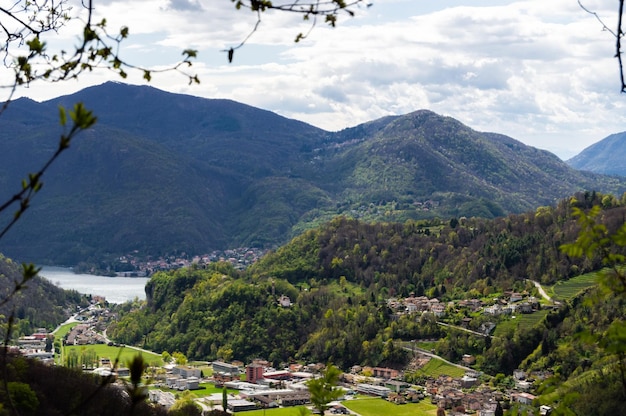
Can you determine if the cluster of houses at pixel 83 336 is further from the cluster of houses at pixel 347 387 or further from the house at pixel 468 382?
the house at pixel 468 382

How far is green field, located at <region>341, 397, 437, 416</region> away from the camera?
38.3 metres

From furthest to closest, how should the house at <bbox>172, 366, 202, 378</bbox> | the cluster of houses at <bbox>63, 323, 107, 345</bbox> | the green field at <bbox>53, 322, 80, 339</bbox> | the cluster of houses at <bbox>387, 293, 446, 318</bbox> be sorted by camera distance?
the green field at <bbox>53, 322, 80, 339</bbox> < the cluster of houses at <bbox>63, 323, 107, 345</bbox> < the cluster of houses at <bbox>387, 293, 446, 318</bbox> < the house at <bbox>172, 366, 202, 378</bbox>

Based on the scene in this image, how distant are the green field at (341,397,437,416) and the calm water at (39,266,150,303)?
47343 millimetres

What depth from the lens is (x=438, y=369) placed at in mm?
47844

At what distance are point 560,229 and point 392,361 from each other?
1835cm

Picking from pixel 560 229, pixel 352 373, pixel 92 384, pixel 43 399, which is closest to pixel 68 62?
pixel 43 399

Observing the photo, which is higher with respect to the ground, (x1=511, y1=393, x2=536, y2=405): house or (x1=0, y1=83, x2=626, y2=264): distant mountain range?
(x1=0, y1=83, x2=626, y2=264): distant mountain range

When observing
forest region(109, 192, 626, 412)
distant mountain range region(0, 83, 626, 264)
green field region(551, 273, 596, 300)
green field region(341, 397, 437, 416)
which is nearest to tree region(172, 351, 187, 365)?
forest region(109, 192, 626, 412)

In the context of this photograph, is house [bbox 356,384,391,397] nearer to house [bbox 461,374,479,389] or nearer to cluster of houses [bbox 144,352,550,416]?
cluster of houses [bbox 144,352,550,416]

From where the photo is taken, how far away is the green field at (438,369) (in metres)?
46.6

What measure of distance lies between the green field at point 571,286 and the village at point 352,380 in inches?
70.4

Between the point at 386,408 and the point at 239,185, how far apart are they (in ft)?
436

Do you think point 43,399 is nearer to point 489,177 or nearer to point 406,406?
point 406,406

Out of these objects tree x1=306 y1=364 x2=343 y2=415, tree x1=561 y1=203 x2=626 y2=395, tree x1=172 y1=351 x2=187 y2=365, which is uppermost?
→ tree x1=561 y1=203 x2=626 y2=395
